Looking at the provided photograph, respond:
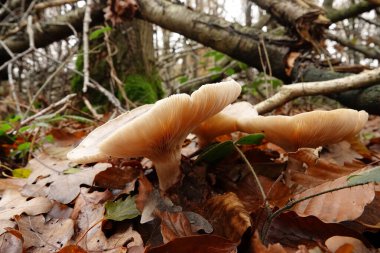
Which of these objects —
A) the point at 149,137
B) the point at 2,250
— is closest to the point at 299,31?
the point at 149,137

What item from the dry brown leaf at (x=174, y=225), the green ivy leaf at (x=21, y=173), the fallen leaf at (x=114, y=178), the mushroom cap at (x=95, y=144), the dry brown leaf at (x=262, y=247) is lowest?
the green ivy leaf at (x=21, y=173)

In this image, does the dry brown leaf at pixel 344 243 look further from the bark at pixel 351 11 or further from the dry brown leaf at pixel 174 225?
the bark at pixel 351 11

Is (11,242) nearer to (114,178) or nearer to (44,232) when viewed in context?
(44,232)

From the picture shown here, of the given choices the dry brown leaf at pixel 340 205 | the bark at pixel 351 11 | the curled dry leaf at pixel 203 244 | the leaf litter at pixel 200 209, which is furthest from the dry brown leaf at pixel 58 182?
the bark at pixel 351 11

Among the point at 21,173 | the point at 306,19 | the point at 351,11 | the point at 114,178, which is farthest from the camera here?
the point at 351,11

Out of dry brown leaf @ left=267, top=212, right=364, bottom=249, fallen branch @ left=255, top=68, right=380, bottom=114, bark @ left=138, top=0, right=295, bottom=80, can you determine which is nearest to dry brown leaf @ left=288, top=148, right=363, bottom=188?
dry brown leaf @ left=267, top=212, right=364, bottom=249

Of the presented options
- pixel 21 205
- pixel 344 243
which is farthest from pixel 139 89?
pixel 344 243
